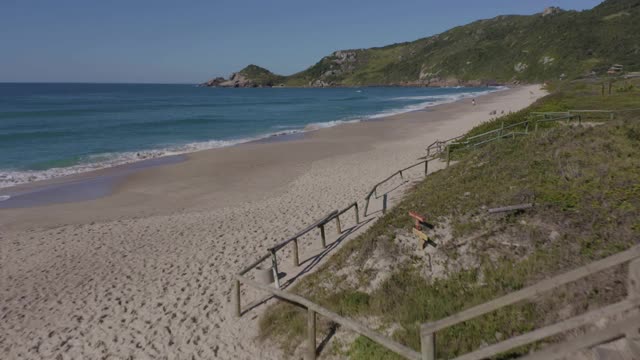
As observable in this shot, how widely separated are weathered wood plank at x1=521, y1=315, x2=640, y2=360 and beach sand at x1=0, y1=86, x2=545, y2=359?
4.70m

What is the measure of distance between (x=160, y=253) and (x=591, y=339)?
12.1m

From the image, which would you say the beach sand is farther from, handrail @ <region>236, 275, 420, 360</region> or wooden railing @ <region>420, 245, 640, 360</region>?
wooden railing @ <region>420, 245, 640, 360</region>

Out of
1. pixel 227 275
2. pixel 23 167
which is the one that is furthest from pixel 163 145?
pixel 227 275

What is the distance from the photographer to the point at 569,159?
11570 mm

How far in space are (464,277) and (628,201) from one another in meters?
4.02

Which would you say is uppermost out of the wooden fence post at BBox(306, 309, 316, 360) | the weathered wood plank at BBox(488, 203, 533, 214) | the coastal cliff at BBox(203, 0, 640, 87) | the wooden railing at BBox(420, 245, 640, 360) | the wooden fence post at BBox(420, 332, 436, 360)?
the coastal cliff at BBox(203, 0, 640, 87)

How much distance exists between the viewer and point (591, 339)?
13.2 feet

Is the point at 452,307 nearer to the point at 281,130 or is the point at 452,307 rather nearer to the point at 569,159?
the point at 569,159

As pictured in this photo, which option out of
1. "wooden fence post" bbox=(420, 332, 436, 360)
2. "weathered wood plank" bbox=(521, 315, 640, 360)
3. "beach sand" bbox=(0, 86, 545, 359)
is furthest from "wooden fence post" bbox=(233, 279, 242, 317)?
"weathered wood plank" bbox=(521, 315, 640, 360)

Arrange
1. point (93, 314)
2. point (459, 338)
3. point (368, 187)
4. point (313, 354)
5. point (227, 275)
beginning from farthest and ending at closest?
point (368, 187) → point (227, 275) → point (93, 314) → point (313, 354) → point (459, 338)

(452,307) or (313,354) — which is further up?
(452,307)

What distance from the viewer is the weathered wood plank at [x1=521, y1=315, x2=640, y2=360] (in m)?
3.95

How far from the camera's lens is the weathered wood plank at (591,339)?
3.95m

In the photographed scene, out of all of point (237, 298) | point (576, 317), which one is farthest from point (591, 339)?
point (237, 298)
